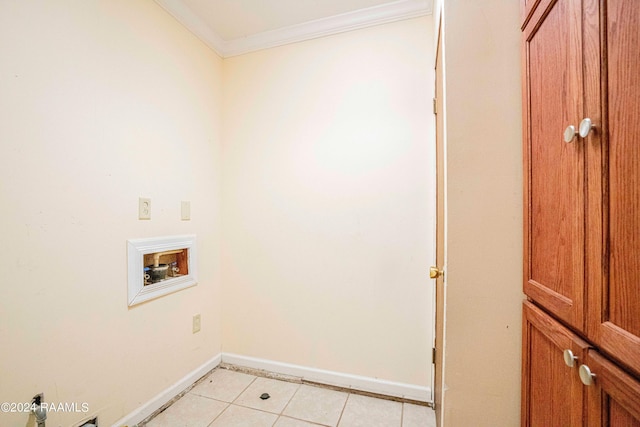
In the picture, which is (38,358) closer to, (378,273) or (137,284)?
(137,284)

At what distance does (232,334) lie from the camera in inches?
82.1

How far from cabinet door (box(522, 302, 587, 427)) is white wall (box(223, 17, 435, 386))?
33.8 inches

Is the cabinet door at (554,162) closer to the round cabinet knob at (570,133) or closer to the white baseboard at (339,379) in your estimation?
the round cabinet knob at (570,133)

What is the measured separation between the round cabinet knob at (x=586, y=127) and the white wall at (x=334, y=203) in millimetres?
1163

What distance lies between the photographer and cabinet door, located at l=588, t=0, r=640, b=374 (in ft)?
1.39

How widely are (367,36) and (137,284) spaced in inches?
81.7

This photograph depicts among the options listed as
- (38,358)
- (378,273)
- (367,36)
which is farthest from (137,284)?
(367,36)

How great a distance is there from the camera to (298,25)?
1.87m

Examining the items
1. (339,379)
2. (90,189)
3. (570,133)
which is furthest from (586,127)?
(339,379)

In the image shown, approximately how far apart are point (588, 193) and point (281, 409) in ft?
5.86

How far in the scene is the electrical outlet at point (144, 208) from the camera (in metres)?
1.49

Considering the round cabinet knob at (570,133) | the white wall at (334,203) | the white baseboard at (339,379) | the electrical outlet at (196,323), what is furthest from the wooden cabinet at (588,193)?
the electrical outlet at (196,323)

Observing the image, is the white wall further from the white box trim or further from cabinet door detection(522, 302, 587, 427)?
cabinet door detection(522, 302, 587, 427)

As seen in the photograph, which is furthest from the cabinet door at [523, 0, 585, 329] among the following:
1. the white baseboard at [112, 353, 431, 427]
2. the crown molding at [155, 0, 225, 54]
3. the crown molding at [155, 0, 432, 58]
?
the crown molding at [155, 0, 225, 54]
